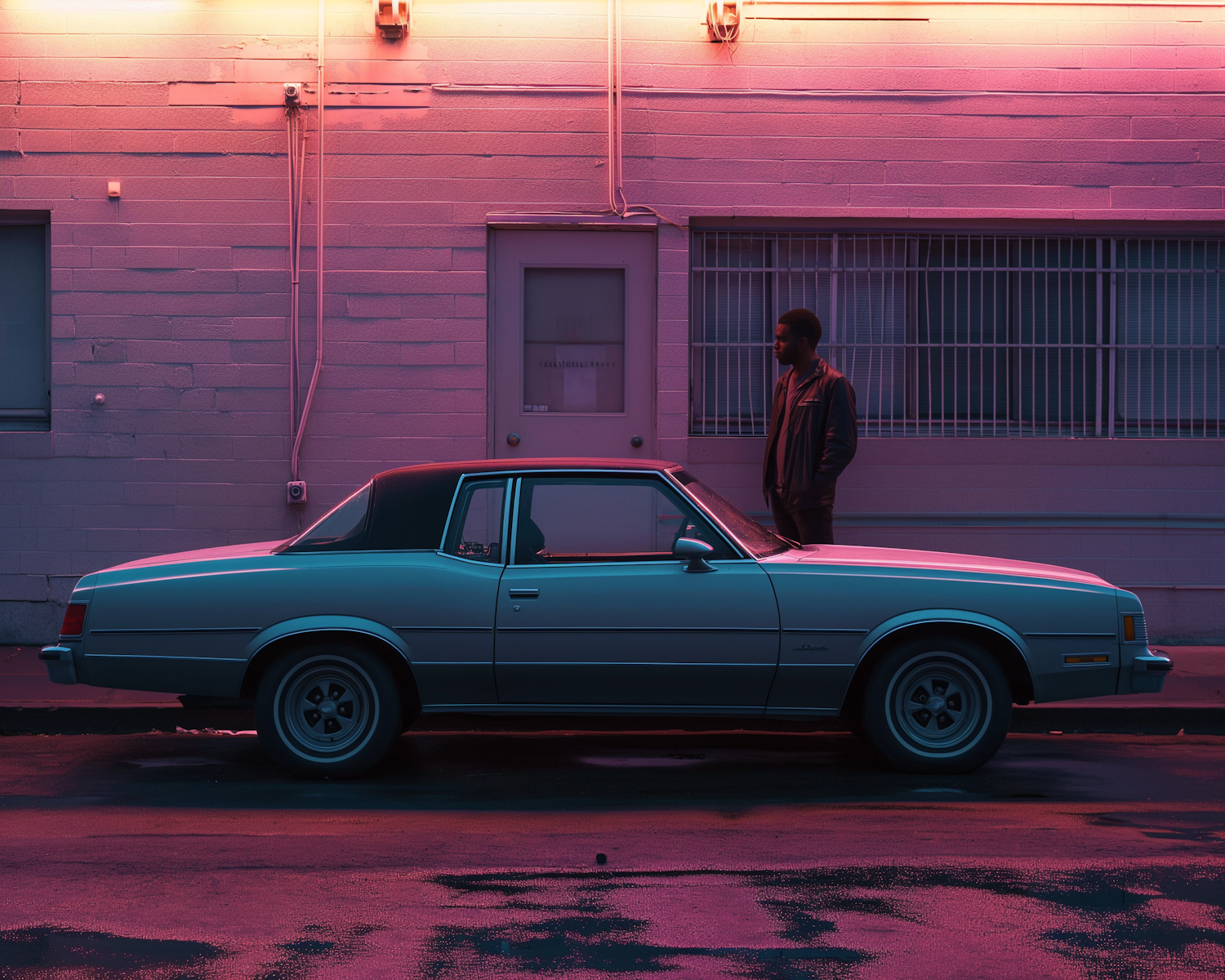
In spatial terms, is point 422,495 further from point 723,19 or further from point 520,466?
point 723,19

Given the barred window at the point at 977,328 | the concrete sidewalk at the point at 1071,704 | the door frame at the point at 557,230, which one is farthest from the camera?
the barred window at the point at 977,328

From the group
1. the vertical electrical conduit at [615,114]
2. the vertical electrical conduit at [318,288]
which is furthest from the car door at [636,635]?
the vertical electrical conduit at [615,114]

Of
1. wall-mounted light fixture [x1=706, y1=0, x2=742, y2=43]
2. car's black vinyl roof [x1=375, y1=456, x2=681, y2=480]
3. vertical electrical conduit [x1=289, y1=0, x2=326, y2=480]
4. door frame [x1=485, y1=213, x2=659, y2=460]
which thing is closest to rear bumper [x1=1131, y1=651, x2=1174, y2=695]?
car's black vinyl roof [x1=375, y1=456, x2=681, y2=480]

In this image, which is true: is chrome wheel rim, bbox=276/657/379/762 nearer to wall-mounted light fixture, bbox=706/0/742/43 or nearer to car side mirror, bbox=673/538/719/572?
car side mirror, bbox=673/538/719/572

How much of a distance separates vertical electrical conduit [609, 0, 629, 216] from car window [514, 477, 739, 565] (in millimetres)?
3720

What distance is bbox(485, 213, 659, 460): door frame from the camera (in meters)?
9.09

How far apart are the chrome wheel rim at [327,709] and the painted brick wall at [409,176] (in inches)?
138

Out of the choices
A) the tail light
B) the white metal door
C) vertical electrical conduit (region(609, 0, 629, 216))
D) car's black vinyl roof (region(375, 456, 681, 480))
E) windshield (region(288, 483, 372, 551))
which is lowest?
the tail light

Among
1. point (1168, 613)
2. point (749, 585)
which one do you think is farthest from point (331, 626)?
point (1168, 613)

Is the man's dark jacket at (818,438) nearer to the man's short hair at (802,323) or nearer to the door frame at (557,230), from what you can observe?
the man's short hair at (802,323)

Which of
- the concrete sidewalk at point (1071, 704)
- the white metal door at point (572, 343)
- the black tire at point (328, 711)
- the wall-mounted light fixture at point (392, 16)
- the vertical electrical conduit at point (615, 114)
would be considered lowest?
the concrete sidewalk at point (1071, 704)

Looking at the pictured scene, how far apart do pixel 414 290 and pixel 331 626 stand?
13.1ft

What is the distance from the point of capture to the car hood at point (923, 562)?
5805 millimetres

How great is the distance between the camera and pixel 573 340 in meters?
9.26
